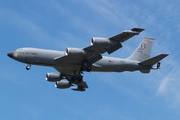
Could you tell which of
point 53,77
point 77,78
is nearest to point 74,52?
point 77,78

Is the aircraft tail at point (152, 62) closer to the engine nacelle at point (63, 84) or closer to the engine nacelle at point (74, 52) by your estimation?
the engine nacelle at point (74, 52)

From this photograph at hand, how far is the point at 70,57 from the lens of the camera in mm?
67812

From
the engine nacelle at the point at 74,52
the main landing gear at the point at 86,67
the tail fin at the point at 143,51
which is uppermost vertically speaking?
the tail fin at the point at 143,51

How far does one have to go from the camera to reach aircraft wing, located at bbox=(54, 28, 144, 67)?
65562 mm

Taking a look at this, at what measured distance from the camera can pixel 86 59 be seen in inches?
2746

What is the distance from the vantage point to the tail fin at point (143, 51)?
250 ft

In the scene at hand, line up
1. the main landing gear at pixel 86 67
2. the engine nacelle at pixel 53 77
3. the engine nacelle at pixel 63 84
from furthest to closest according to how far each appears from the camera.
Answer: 1. the engine nacelle at pixel 63 84
2. the engine nacelle at pixel 53 77
3. the main landing gear at pixel 86 67

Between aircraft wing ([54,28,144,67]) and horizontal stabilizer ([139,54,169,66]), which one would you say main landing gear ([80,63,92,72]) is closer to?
aircraft wing ([54,28,144,67])

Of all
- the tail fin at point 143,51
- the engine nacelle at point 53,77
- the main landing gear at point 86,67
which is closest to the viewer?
the main landing gear at point 86,67

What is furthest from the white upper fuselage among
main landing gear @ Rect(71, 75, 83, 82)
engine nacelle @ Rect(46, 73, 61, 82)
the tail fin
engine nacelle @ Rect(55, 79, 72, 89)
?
engine nacelle @ Rect(55, 79, 72, 89)

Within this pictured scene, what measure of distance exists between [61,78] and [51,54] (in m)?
8.95

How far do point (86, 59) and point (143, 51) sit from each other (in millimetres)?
12126

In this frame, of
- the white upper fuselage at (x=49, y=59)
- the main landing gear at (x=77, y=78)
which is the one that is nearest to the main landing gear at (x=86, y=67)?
the white upper fuselage at (x=49, y=59)

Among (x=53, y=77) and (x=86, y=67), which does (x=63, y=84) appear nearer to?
(x=53, y=77)
